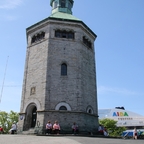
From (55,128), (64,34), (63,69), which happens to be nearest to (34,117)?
(55,128)

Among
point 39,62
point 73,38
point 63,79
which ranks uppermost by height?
point 73,38

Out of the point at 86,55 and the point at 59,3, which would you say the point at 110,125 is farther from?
the point at 59,3

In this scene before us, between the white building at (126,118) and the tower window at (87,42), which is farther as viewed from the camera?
the white building at (126,118)

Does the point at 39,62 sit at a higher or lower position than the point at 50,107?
higher

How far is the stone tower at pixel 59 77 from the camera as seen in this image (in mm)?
17688

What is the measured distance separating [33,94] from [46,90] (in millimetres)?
1724

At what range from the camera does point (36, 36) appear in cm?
2189

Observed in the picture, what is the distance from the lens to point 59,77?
18.9m

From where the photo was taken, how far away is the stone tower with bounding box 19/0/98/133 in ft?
58.0

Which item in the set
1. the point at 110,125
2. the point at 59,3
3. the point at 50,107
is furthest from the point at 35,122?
the point at 110,125

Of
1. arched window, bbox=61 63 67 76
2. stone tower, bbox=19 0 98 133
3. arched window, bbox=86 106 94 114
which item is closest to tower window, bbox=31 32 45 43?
stone tower, bbox=19 0 98 133

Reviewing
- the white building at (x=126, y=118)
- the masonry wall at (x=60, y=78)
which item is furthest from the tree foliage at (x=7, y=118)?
the white building at (x=126, y=118)

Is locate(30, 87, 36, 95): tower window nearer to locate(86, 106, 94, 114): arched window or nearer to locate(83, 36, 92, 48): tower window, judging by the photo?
locate(86, 106, 94, 114): arched window

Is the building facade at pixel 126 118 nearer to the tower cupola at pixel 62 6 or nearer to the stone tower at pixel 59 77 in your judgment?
the stone tower at pixel 59 77
